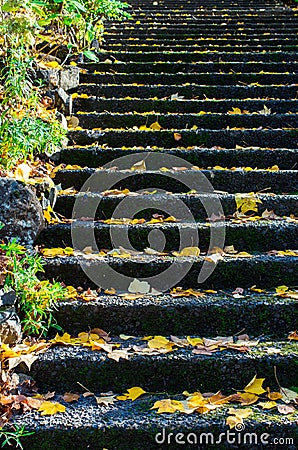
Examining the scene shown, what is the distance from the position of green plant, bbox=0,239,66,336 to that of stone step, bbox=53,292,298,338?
53 millimetres

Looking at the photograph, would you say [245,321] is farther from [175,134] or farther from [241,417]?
[175,134]

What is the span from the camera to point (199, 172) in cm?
311

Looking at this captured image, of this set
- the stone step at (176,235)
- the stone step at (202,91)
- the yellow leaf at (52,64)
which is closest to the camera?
the stone step at (176,235)

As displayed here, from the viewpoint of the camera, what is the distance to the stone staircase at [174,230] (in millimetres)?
2006

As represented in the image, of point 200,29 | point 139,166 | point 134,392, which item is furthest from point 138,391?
point 200,29

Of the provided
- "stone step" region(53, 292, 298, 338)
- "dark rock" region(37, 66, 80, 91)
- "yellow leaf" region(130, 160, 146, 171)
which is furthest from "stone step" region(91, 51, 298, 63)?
"stone step" region(53, 292, 298, 338)

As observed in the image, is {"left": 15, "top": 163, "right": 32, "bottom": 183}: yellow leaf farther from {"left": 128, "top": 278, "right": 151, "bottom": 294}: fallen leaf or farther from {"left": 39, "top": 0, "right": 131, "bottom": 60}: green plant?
{"left": 39, "top": 0, "right": 131, "bottom": 60}: green plant

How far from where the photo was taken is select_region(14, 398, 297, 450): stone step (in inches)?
71.1

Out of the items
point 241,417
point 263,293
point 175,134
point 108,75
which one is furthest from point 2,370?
point 108,75

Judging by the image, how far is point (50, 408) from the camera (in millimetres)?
1927

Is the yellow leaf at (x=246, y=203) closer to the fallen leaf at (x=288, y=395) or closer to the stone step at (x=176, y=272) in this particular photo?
the stone step at (x=176, y=272)

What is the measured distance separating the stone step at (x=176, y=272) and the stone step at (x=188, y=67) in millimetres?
2460

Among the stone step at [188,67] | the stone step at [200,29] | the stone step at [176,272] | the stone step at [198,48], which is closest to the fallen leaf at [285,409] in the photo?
the stone step at [176,272]

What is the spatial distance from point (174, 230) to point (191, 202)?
0.85ft
